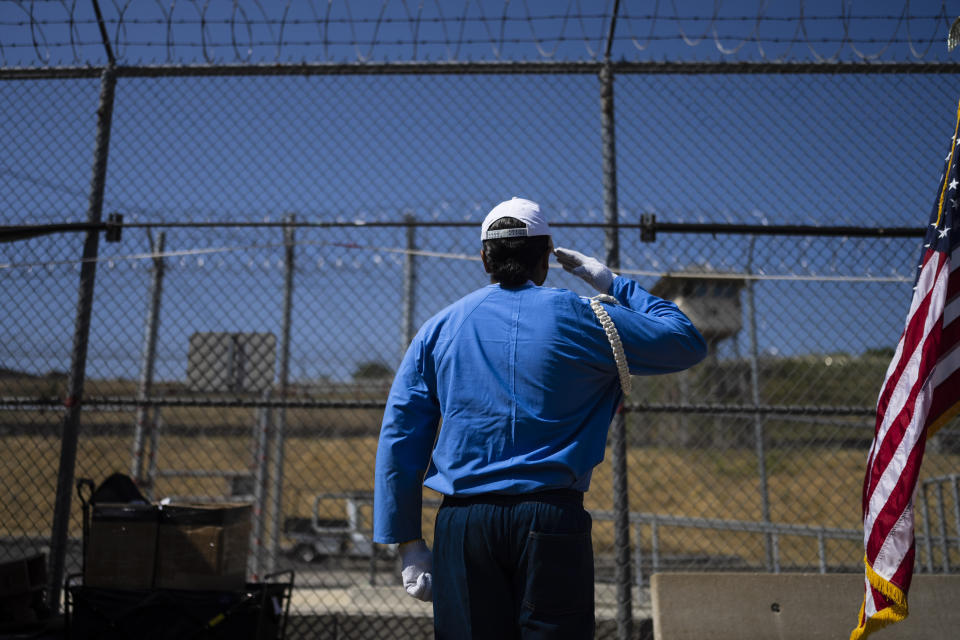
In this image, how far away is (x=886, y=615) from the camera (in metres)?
2.77

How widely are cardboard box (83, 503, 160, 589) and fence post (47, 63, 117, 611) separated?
1.64 feet

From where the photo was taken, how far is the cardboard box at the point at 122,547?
13.3 feet

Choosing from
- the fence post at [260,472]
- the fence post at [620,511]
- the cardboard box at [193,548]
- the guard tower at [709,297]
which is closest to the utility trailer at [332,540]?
the fence post at [260,472]

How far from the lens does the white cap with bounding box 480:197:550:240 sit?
2461mm

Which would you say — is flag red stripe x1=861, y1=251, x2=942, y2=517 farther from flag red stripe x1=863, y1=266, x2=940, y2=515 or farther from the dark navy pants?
the dark navy pants

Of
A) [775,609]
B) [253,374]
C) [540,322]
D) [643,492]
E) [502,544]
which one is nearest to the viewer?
[502,544]

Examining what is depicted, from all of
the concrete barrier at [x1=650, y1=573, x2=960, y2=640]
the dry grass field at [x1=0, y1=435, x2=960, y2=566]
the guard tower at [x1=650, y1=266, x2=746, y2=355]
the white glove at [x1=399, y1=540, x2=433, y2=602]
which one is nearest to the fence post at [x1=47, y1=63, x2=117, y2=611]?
the white glove at [x1=399, y1=540, x2=433, y2=602]

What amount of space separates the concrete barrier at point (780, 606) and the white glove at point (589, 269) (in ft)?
6.06

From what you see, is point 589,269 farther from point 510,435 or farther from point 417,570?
point 417,570

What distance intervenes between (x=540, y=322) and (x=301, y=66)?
3.37 metres

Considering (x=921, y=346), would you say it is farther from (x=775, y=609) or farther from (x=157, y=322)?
(x=157, y=322)

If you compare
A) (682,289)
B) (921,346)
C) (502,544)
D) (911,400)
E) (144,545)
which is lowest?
(144,545)

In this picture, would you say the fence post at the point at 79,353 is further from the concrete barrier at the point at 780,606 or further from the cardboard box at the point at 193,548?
the concrete barrier at the point at 780,606

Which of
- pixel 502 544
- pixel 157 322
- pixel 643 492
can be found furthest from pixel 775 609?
pixel 643 492
